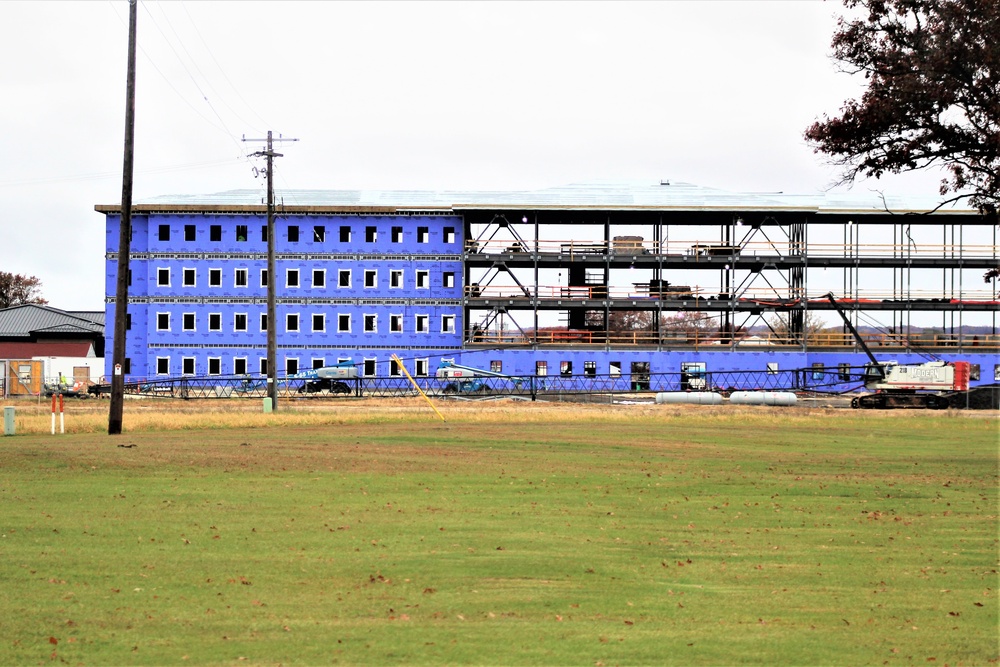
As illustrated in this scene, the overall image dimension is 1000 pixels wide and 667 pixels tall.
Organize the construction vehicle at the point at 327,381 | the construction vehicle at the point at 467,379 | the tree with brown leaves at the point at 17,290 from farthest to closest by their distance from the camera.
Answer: the tree with brown leaves at the point at 17,290
the construction vehicle at the point at 327,381
the construction vehicle at the point at 467,379

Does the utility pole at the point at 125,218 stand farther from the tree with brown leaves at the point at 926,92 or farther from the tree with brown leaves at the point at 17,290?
the tree with brown leaves at the point at 17,290

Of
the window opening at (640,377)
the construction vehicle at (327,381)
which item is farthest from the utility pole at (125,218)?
the window opening at (640,377)

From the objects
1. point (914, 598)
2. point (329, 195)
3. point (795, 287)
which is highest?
point (329, 195)

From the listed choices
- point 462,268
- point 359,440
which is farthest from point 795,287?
point 359,440

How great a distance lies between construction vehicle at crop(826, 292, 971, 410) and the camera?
57.4 meters

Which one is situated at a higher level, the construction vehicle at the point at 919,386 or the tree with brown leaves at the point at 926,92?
the tree with brown leaves at the point at 926,92

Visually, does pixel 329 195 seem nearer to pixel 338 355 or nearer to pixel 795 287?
pixel 338 355

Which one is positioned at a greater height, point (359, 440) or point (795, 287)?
point (795, 287)

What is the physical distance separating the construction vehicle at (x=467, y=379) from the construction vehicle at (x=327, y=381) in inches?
220

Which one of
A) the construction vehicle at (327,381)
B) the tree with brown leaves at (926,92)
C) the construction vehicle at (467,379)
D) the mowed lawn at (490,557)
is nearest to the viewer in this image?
the mowed lawn at (490,557)

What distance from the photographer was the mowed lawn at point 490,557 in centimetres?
924

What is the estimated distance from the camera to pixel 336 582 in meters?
11.3

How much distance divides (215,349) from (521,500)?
59447mm

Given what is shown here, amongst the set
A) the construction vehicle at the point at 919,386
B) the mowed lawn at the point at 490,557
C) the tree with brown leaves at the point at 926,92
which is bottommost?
the mowed lawn at the point at 490,557
